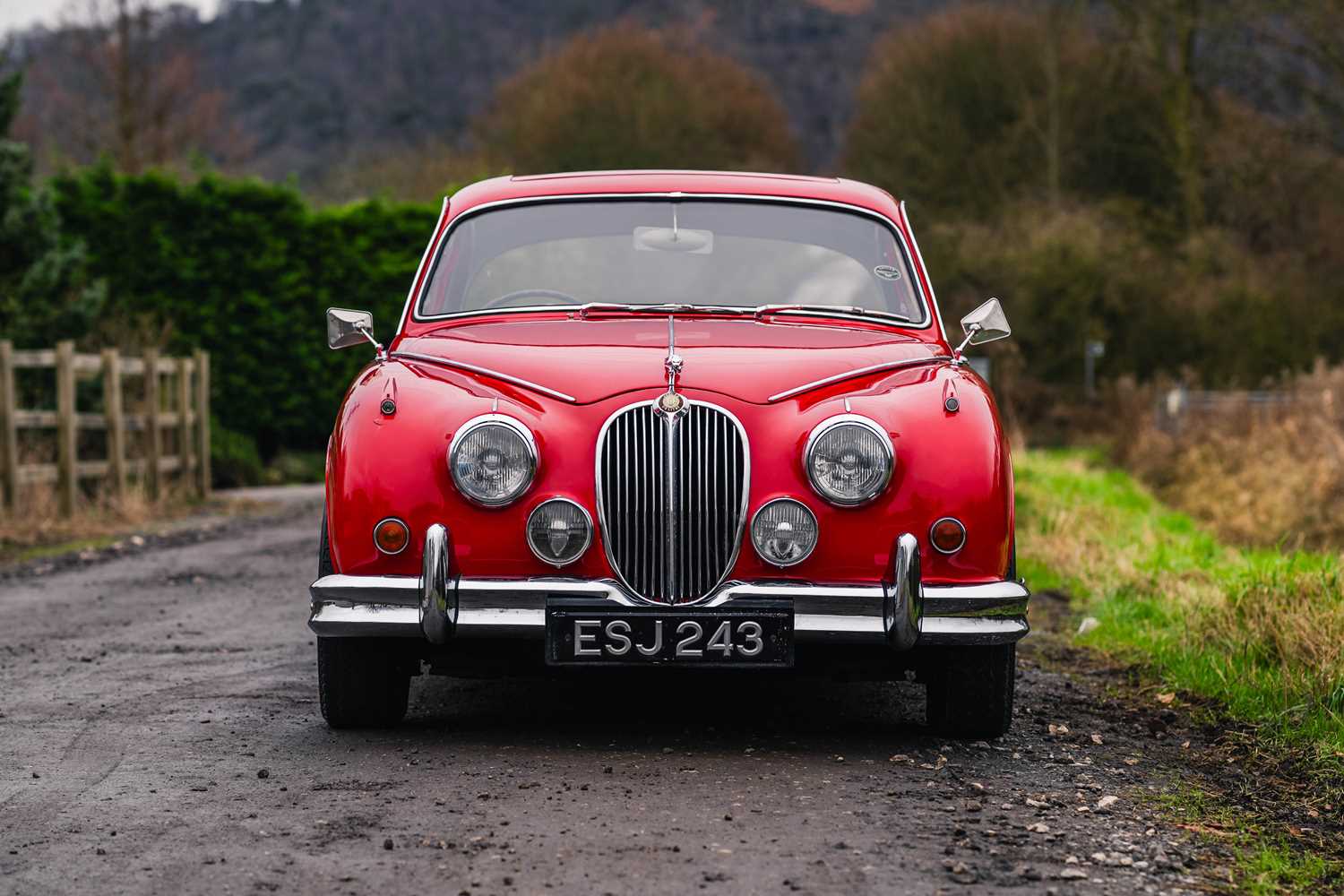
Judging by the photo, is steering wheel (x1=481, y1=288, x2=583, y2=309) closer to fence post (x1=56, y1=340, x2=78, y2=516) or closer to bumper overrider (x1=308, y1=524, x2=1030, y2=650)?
bumper overrider (x1=308, y1=524, x2=1030, y2=650)

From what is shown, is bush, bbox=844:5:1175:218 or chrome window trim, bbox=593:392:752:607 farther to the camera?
bush, bbox=844:5:1175:218

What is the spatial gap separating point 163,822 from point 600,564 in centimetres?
136

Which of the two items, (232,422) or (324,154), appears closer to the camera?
(232,422)

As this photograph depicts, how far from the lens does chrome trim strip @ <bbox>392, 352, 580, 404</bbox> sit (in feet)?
16.5

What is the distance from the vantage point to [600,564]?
489 cm

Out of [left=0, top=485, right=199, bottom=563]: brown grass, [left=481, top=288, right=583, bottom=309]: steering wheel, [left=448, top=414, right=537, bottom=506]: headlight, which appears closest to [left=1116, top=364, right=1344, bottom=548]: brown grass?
[left=481, top=288, right=583, bottom=309]: steering wheel

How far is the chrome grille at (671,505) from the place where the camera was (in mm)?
4883

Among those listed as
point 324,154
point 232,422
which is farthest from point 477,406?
point 324,154

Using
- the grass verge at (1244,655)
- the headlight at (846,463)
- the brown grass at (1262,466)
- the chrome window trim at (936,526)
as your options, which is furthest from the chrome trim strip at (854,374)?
the brown grass at (1262,466)

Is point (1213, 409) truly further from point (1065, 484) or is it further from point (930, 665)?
point (930, 665)

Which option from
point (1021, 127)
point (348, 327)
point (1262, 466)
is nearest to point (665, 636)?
point (348, 327)

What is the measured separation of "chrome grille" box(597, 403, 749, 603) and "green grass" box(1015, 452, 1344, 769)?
6.16 feet

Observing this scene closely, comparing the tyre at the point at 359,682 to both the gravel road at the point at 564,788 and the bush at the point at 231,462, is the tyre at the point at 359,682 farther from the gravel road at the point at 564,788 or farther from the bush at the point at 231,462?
the bush at the point at 231,462

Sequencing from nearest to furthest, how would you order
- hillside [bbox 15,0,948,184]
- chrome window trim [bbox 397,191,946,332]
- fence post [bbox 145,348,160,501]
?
1. chrome window trim [bbox 397,191,946,332]
2. fence post [bbox 145,348,160,501]
3. hillside [bbox 15,0,948,184]
